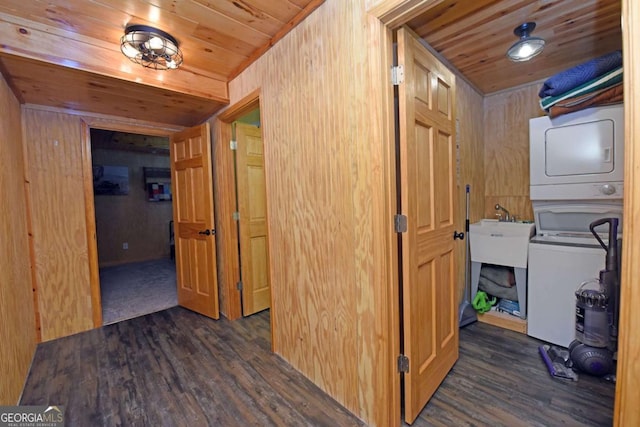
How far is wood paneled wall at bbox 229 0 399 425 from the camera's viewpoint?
1353mm

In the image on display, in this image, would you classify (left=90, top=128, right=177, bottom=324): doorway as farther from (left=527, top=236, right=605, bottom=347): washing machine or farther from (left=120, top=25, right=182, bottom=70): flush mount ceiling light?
(left=527, top=236, right=605, bottom=347): washing machine

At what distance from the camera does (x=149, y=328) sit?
2.71m

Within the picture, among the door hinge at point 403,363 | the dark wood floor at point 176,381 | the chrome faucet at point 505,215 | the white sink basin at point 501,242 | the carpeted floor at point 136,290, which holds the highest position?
the chrome faucet at point 505,215

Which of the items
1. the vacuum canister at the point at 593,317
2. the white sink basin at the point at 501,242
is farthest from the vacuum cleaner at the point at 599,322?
the white sink basin at the point at 501,242

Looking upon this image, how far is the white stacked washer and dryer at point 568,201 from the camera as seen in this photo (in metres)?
1.98

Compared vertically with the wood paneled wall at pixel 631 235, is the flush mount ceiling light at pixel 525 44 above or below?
above

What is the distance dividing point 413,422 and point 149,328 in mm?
2531

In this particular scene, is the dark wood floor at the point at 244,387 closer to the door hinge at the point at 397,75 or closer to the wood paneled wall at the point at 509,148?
the wood paneled wall at the point at 509,148

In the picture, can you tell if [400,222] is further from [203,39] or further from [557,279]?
[203,39]

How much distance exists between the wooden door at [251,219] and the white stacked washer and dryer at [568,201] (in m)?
2.44

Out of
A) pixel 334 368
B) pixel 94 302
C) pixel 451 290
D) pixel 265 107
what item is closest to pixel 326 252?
pixel 334 368

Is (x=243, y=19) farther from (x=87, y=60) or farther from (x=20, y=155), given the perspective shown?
(x=20, y=155)

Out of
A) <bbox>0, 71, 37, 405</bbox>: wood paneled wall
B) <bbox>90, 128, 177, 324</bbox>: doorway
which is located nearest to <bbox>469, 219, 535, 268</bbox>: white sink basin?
<bbox>0, 71, 37, 405</bbox>: wood paneled wall

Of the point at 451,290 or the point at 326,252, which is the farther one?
the point at 451,290
